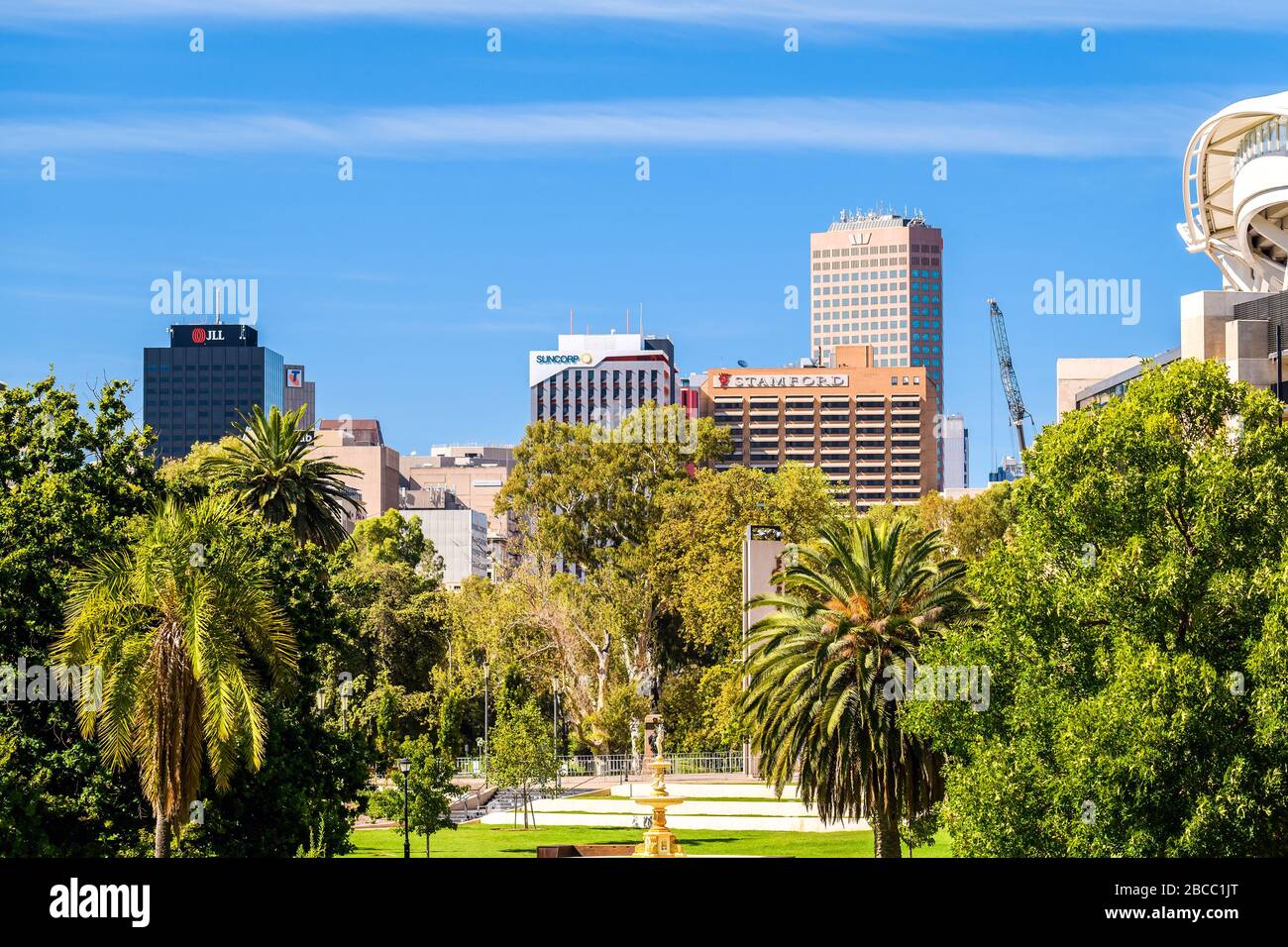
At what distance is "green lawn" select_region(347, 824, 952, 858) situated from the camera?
171 ft

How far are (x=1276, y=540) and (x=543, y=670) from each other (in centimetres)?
6451

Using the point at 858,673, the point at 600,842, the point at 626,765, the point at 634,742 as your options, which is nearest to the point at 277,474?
the point at 600,842

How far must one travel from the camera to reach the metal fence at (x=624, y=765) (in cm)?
8525

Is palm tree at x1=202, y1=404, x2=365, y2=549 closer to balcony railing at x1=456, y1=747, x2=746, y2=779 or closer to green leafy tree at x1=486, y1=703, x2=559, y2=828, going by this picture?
green leafy tree at x1=486, y1=703, x2=559, y2=828

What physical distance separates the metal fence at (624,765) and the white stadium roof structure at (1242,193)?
38925 mm

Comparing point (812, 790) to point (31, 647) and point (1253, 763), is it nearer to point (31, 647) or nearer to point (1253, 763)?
point (1253, 763)

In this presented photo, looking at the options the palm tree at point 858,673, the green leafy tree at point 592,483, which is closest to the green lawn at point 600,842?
the palm tree at point 858,673

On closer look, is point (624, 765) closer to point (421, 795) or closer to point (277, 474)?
point (421, 795)

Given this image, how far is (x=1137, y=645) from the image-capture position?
105ft

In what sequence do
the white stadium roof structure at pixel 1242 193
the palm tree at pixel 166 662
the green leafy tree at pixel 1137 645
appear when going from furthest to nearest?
the white stadium roof structure at pixel 1242 193
the palm tree at pixel 166 662
the green leafy tree at pixel 1137 645

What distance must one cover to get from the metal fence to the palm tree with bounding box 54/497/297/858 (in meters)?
50.6

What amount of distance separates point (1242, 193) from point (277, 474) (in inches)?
2279

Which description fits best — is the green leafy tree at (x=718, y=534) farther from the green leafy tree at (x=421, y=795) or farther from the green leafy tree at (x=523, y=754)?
the green leafy tree at (x=421, y=795)

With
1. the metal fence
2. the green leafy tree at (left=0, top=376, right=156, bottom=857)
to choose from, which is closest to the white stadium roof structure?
the metal fence
